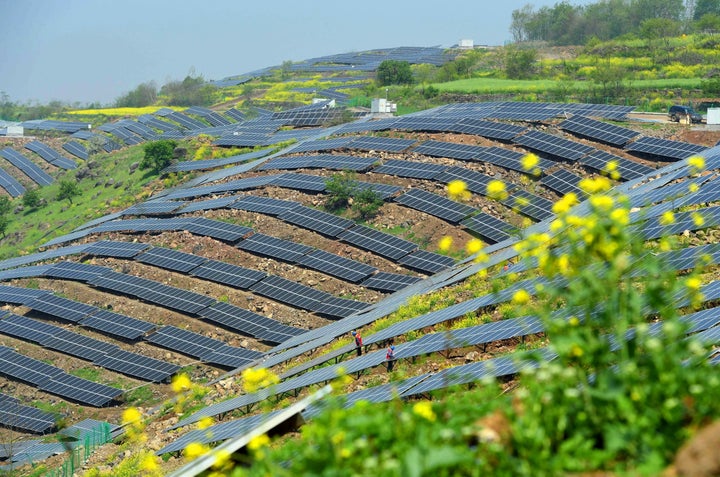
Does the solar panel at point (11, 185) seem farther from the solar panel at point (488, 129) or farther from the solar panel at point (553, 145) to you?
the solar panel at point (553, 145)

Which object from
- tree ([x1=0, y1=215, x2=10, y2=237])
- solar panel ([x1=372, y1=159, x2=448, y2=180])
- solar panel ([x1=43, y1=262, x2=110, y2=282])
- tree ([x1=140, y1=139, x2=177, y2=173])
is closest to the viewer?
solar panel ([x1=43, y1=262, x2=110, y2=282])

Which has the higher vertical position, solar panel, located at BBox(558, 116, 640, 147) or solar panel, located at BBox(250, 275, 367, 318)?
solar panel, located at BBox(558, 116, 640, 147)

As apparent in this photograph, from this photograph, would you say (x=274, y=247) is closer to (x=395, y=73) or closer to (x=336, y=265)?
(x=336, y=265)

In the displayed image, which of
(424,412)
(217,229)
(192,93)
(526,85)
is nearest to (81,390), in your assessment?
(217,229)

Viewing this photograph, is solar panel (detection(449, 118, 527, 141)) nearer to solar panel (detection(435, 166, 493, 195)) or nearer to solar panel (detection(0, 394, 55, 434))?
solar panel (detection(435, 166, 493, 195))

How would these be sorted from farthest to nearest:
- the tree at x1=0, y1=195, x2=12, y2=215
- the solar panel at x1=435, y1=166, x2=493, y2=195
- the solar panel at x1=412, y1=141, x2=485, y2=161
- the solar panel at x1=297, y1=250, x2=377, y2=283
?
the tree at x1=0, y1=195, x2=12, y2=215, the solar panel at x1=412, y1=141, x2=485, y2=161, the solar panel at x1=435, y1=166, x2=493, y2=195, the solar panel at x1=297, y1=250, x2=377, y2=283

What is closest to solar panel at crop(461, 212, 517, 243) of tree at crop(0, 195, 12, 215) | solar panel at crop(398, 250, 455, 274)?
solar panel at crop(398, 250, 455, 274)

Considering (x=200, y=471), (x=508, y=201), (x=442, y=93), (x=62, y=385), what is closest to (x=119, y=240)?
(x=62, y=385)
